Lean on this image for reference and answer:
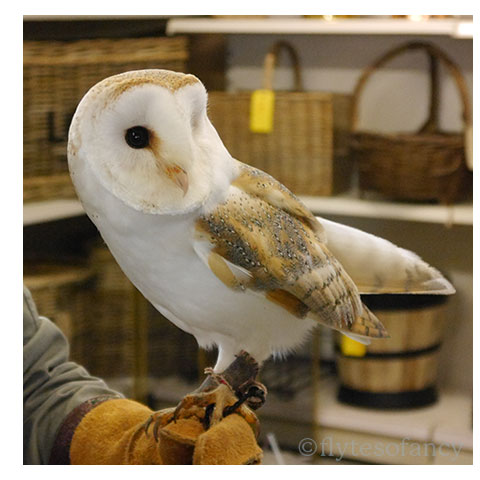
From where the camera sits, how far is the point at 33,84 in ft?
3.79

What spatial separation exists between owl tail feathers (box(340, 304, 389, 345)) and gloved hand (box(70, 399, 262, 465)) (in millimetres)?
95

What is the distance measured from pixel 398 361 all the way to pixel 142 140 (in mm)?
1006

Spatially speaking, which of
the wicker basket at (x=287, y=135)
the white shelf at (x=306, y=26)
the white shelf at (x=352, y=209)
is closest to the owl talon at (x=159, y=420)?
the white shelf at (x=352, y=209)

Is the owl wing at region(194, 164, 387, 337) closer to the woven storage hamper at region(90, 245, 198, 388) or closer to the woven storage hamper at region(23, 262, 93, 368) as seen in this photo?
the woven storage hamper at region(23, 262, 93, 368)

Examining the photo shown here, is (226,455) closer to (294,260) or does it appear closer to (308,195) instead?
(294,260)

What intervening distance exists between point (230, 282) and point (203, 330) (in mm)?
46

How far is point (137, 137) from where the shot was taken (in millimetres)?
443

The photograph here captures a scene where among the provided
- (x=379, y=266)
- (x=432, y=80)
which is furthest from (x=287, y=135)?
(x=379, y=266)

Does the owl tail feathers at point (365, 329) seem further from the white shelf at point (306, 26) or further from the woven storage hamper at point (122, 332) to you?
the woven storage hamper at point (122, 332)

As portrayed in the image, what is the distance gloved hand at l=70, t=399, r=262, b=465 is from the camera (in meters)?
0.52

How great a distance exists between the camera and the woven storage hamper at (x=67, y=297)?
1317 millimetres

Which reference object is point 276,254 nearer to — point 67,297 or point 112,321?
point 67,297

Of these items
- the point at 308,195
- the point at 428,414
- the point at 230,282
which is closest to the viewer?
the point at 230,282
